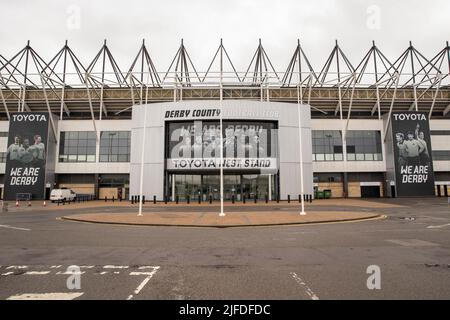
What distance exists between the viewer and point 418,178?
43.7m

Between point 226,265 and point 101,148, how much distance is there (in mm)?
45001

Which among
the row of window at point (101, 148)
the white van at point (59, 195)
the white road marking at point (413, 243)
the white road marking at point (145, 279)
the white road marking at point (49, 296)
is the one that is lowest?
the white road marking at point (413, 243)

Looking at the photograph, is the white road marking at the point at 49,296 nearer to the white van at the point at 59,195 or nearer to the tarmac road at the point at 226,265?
the tarmac road at the point at 226,265

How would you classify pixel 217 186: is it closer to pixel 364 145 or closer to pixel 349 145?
pixel 349 145

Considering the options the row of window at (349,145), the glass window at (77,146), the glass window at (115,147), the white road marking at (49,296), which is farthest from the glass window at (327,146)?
the white road marking at (49,296)

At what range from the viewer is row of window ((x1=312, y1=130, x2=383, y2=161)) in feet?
156

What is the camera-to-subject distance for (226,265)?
725 cm

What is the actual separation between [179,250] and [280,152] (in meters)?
32.2

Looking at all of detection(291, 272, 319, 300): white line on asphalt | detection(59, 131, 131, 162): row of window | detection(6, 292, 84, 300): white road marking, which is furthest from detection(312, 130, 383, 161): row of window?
detection(6, 292, 84, 300): white road marking

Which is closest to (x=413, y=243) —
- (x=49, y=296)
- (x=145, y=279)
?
(x=145, y=279)

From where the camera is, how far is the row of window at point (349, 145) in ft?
156

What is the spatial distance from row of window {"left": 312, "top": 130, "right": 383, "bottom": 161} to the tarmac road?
36.2 m

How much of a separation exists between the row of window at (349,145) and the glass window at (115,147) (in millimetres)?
30655
